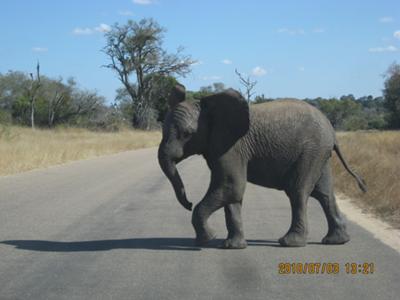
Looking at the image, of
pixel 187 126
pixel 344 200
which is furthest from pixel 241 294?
pixel 344 200

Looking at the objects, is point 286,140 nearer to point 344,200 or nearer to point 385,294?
point 385,294

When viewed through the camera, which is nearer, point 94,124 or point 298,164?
point 298,164

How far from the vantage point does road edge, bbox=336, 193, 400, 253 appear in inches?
311

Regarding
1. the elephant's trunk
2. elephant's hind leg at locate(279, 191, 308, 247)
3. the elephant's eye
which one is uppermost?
the elephant's eye

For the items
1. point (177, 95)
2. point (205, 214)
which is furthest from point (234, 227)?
point (177, 95)

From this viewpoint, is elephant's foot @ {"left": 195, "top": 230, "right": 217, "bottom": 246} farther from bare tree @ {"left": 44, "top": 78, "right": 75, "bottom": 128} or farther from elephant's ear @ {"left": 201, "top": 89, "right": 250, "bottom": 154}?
bare tree @ {"left": 44, "top": 78, "right": 75, "bottom": 128}

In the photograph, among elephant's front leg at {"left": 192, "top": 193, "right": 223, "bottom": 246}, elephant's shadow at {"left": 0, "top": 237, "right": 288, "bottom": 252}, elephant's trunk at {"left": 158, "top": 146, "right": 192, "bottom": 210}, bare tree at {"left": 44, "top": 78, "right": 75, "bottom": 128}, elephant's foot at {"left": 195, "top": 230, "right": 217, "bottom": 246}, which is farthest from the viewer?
bare tree at {"left": 44, "top": 78, "right": 75, "bottom": 128}

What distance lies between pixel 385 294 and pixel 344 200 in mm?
7272

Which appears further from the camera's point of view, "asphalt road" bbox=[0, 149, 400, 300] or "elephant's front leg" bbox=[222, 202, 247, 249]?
"elephant's front leg" bbox=[222, 202, 247, 249]

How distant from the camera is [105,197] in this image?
41.8ft

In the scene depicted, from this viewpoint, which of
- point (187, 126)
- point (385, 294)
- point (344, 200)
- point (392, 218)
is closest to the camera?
point (385, 294)

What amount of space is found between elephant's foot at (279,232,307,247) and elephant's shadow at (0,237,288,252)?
0.74 ft
